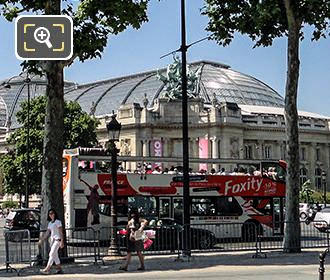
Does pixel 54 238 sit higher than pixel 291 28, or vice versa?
pixel 291 28

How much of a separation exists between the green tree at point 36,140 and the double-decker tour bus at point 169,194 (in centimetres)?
3835

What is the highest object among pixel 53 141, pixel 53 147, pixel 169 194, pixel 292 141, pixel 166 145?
pixel 166 145

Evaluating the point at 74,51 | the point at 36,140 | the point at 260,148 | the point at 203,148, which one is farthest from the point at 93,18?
the point at 260,148

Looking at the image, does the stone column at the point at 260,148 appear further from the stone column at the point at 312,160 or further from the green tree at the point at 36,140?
the green tree at the point at 36,140

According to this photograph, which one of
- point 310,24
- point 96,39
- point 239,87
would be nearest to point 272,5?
point 310,24

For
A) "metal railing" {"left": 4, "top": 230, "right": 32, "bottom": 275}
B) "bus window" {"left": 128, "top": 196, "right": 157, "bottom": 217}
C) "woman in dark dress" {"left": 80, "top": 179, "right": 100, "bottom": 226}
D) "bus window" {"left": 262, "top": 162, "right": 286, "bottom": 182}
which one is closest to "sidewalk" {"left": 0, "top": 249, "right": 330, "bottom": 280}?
"metal railing" {"left": 4, "top": 230, "right": 32, "bottom": 275}

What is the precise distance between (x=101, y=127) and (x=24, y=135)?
5304 cm

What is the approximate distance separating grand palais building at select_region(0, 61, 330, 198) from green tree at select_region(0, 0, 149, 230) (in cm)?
9701

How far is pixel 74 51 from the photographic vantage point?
21953 mm

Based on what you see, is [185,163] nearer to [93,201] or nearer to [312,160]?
[93,201]

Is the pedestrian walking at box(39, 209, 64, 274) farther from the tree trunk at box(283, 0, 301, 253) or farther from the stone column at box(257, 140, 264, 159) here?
the stone column at box(257, 140, 264, 159)

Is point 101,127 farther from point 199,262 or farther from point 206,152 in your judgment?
point 199,262

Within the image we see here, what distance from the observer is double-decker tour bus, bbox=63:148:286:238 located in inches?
1319

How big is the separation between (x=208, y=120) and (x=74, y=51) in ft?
329
